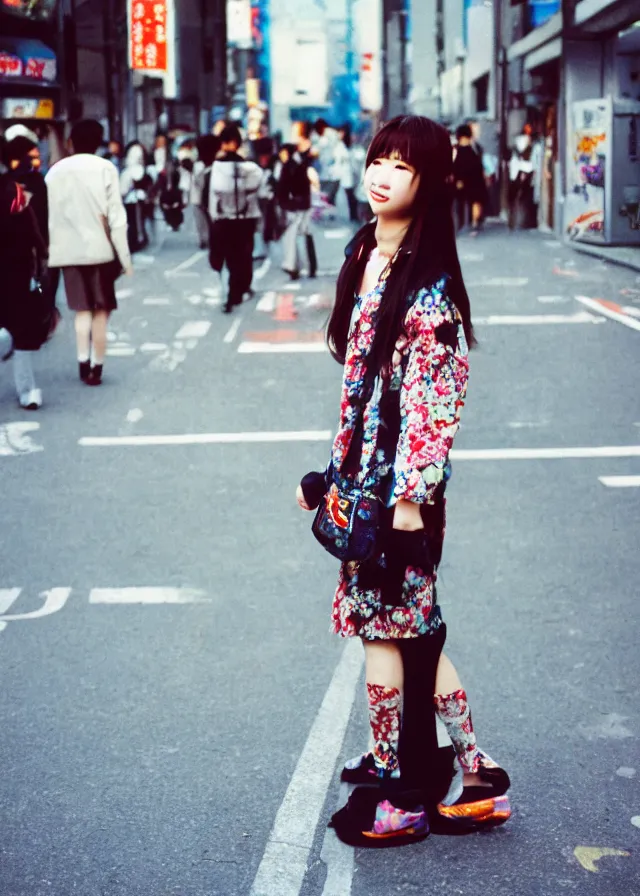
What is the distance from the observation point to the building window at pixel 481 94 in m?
47.4

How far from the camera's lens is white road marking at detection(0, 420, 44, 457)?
337 inches

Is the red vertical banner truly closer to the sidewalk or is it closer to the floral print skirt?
the sidewalk

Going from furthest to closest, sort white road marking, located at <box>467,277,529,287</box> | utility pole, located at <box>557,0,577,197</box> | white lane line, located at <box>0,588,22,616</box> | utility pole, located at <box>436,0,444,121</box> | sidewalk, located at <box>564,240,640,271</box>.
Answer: utility pole, located at <box>436,0,444,121</box>, utility pole, located at <box>557,0,577,197</box>, sidewalk, located at <box>564,240,640,271</box>, white road marking, located at <box>467,277,529,287</box>, white lane line, located at <box>0,588,22,616</box>

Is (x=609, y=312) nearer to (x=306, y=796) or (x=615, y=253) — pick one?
(x=615, y=253)

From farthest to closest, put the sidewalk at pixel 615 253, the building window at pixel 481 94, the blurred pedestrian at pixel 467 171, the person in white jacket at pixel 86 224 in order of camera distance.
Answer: the building window at pixel 481 94 → the blurred pedestrian at pixel 467 171 → the sidewalk at pixel 615 253 → the person in white jacket at pixel 86 224

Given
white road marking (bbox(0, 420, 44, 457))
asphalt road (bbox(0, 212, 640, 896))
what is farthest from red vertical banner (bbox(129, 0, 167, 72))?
white road marking (bbox(0, 420, 44, 457))

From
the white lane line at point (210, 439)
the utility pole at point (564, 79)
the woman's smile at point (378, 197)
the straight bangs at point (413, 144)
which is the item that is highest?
the utility pole at point (564, 79)

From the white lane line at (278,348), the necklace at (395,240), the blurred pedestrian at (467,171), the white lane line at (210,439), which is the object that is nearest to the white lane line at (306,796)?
the necklace at (395,240)

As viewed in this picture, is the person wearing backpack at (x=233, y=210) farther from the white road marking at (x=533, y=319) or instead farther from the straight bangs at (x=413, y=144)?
the straight bangs at (x=413, y=144)

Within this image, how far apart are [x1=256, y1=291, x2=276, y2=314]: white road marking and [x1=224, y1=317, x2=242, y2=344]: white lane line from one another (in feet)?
2.97

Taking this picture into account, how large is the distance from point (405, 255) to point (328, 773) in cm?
153

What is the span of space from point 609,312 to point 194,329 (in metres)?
4.54

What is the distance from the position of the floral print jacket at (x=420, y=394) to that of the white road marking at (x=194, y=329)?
34.6 feet

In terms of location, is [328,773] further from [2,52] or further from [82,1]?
[82,1]
